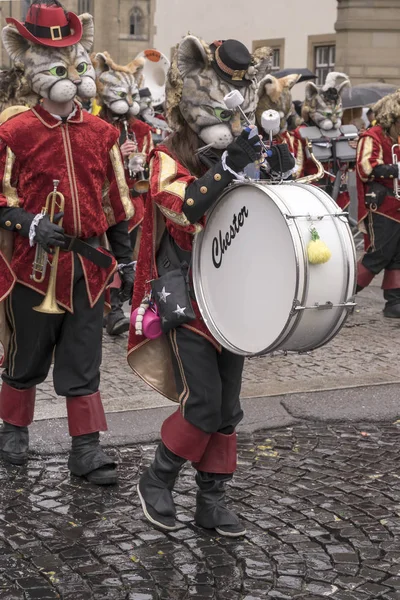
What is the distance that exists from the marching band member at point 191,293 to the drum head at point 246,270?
8 cm

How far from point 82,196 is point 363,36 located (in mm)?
21617

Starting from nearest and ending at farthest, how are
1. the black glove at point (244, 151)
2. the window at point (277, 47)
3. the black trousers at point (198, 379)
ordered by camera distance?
the black glove at point (244, 151)
the black trousers at point (198, 379)
the window at point (277, 47)

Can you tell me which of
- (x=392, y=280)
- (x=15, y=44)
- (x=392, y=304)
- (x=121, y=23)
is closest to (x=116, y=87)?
(x=392, y=280)

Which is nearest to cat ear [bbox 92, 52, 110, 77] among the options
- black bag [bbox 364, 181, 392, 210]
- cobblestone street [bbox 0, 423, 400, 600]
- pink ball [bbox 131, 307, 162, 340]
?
black bag [bbox 364, 181, 392, 210]

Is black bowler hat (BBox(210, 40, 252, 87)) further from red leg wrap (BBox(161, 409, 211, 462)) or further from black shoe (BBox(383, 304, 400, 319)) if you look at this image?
black shoe (BBox(383, 304, 400, 319))

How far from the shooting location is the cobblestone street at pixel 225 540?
399 cm

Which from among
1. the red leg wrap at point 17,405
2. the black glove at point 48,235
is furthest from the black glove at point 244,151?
the red leg wrap at point 17,405

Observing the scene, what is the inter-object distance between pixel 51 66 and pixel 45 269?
88cm

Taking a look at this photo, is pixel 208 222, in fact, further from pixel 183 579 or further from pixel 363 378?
pixel 363 378

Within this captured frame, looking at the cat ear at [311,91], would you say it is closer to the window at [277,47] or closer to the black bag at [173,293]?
the black bag at [173,293]

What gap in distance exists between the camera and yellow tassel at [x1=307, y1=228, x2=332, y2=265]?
392 cm

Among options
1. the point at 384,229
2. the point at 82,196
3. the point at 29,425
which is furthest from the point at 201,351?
the point at 384,229

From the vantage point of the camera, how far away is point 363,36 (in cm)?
2567

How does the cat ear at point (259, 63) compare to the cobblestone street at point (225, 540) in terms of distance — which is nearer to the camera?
the cobblestone street at point (225, 540)
